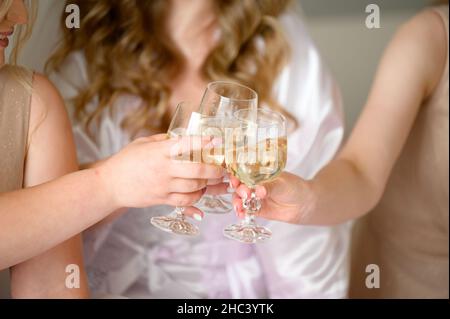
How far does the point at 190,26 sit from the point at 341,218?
16.2 inches

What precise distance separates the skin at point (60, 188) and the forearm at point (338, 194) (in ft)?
0.77

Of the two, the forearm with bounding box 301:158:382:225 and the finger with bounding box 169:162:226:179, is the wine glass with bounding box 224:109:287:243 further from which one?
the forearm with bounding box 301:158:382:225

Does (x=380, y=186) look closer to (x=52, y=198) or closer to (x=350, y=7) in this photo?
(x=350, y=7)

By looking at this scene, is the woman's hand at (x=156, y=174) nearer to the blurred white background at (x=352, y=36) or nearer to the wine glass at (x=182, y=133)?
the wine glass at (x=182, y=133)

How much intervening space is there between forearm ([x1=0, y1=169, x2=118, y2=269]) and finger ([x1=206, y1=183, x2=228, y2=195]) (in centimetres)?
13

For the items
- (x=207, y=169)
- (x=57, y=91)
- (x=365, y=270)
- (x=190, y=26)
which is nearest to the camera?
(x=207, y=169)

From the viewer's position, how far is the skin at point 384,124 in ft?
3.75

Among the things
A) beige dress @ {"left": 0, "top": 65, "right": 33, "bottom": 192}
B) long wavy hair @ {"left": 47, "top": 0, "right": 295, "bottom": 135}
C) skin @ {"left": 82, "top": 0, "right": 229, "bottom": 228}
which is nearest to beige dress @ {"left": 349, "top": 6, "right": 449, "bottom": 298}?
long wavy hair @ {"left": 47, "top": 0, "right": 295, "bottom": 135}

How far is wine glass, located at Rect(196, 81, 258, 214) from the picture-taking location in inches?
33.8

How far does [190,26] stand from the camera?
1122mm

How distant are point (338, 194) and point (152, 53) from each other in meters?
0.38

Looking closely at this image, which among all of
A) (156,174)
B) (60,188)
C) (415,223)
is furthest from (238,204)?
(415,223)
